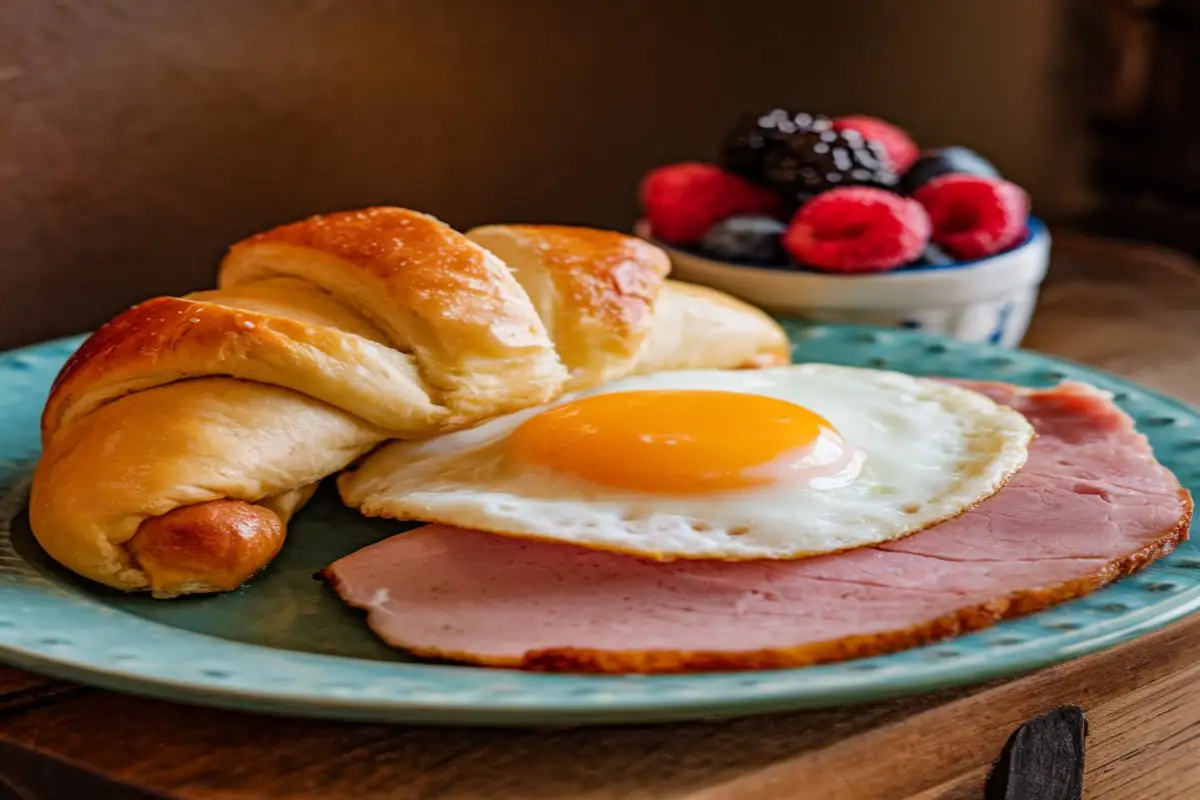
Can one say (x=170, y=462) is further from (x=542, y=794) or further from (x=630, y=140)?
(x=630, y=140)

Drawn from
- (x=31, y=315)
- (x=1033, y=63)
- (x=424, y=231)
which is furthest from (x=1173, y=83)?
(x=31, y=315)

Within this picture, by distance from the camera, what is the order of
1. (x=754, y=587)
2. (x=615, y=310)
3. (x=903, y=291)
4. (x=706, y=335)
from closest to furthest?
1. (x=754, y=587)
2. (x=615, y=310)
3. (x=706, y=335)
4. (x=903, y=291)

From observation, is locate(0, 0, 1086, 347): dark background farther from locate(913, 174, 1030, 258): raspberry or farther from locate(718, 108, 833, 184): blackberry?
locate(913, 174, 1030, 258): raspberry

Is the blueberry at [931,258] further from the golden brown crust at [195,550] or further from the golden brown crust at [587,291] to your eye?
the golden brown crust at [195,550]

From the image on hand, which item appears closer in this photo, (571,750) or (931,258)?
(571,750)

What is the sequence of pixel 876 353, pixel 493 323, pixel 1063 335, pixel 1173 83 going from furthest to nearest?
pixel 1173 83 < pixel 1063 335 < pixel 876 353 < pixel 493 323

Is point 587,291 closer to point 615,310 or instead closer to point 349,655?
point 615,310

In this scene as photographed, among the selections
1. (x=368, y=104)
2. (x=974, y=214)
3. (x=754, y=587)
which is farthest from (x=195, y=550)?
(x=974, y=214)
